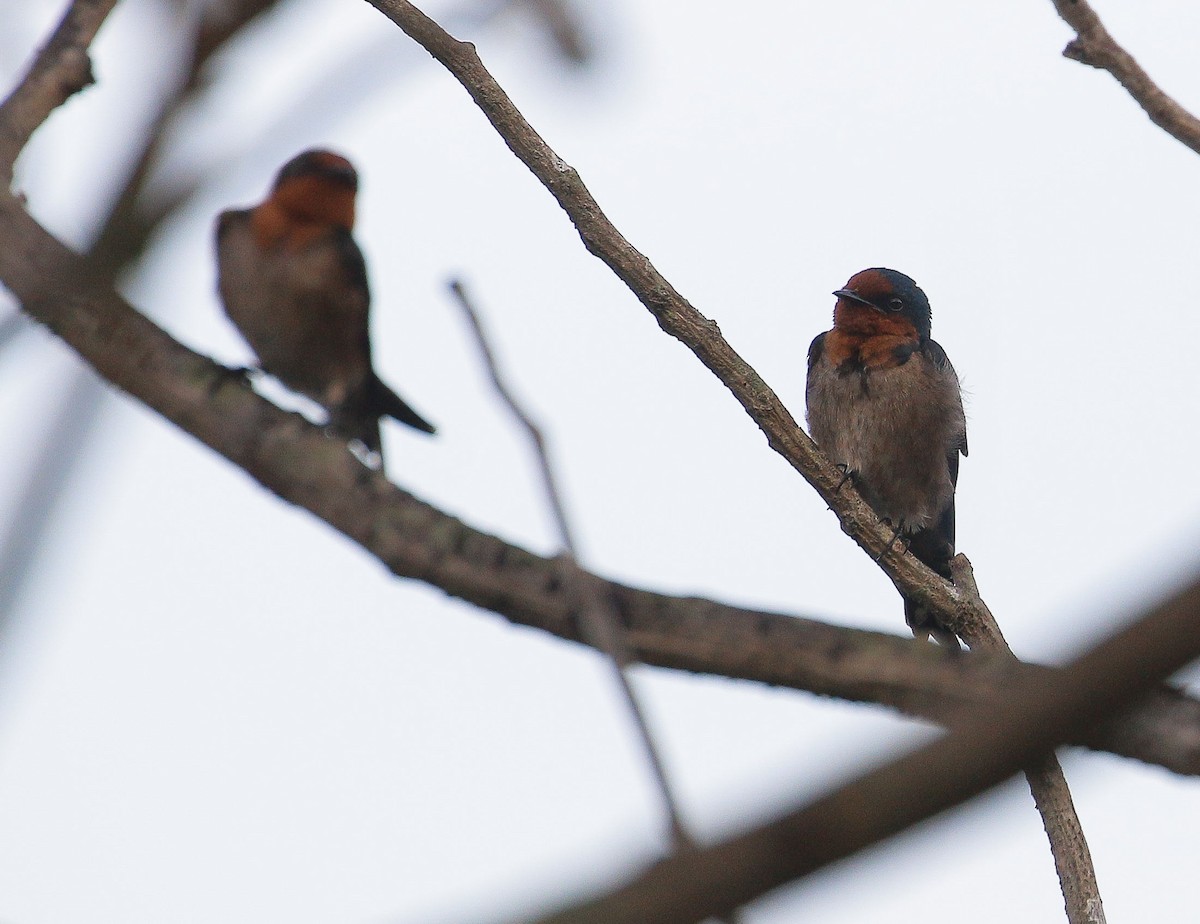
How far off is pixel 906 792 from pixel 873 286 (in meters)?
8.87

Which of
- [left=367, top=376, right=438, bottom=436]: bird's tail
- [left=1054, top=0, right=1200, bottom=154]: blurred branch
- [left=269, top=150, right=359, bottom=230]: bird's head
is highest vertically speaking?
[left=269, top=150, right=359, bottom=230]: bird's head

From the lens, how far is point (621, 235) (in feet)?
19.8

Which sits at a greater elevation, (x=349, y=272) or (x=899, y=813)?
(x=349, y=272)

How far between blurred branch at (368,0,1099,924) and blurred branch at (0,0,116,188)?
897 millimetres

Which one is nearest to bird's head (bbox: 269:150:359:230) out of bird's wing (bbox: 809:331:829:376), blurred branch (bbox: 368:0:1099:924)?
blurred branch (bbox: 368:0:1099:924)

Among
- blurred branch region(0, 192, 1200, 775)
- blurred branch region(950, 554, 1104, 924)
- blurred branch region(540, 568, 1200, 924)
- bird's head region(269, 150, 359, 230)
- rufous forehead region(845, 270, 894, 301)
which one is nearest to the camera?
blurred branch region(540, 568, 1200, 924)

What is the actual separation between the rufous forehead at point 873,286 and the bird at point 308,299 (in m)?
3.46

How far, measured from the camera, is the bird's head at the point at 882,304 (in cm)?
951

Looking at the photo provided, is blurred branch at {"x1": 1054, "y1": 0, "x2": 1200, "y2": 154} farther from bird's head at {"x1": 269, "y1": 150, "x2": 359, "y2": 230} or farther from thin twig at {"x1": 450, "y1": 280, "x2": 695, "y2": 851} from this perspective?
bird's head at {"x1": 269, "y1": 150, "x2": 359, "y2": 230}

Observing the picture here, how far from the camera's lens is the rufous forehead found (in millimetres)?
9625

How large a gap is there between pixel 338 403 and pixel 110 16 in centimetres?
382

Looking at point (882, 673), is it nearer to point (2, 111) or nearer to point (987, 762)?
point (987, 762)

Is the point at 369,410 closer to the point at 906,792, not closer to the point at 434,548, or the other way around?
the point at 434,548

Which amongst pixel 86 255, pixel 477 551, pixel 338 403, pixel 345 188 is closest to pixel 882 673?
pixel 477 551
